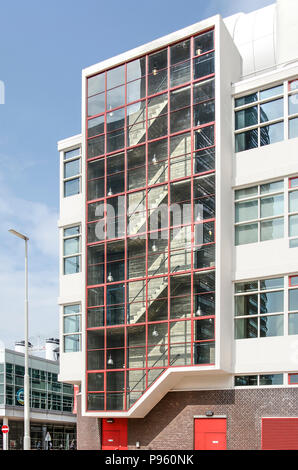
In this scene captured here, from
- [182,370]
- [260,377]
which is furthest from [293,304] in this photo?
[182,370]

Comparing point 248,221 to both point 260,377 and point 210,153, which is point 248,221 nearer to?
point 210,153

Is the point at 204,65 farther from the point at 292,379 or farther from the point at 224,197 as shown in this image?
the point at 292,379

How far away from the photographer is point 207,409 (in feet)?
83.3

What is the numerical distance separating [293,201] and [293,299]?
12.6 ft

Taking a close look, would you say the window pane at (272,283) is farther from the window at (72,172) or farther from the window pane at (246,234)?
the window at (72,172)

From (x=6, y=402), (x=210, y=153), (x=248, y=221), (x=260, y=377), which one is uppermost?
(x=210, y=153)

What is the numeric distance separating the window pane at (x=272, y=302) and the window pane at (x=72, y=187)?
457 inches

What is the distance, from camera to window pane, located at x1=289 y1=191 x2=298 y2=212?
2470 cm

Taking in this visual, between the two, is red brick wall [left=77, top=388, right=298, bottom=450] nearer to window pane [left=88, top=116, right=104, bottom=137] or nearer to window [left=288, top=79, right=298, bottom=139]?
window [left=288, top=79, right=298, bottom=139]

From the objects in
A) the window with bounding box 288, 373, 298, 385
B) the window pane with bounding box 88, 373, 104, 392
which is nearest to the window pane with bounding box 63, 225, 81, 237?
the window pane with bounding box 88, 373, 104, 392

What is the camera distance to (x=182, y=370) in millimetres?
24938

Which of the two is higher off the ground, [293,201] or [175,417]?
[293,201]

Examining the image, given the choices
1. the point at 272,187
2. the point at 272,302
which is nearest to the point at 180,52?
the point at 272,187

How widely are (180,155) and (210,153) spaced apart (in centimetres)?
143
